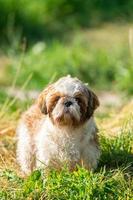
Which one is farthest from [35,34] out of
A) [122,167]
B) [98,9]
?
[122,167]

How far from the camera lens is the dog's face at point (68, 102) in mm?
7879

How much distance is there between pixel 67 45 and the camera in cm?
1642

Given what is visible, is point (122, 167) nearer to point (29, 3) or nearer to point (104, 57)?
point (104, 57)

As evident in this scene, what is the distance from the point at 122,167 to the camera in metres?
8.75

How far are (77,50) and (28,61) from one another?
32.4 inches

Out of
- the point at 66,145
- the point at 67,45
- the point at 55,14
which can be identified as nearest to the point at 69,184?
the point at 66,145

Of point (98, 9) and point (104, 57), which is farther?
point (98, 9)

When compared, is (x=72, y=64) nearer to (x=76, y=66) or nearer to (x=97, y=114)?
(x=76, y=66)

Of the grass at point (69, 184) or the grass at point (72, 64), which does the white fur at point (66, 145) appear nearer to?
the grass at point (69, 184)

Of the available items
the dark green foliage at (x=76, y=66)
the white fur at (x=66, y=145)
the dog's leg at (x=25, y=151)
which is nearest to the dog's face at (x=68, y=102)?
the white fur at (x=66, y=145)

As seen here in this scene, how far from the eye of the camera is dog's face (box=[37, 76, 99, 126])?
7879 millimetres

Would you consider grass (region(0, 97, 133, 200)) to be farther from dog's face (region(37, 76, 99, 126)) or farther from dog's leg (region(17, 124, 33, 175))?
dog's face (region(37, 76, 99, 126))

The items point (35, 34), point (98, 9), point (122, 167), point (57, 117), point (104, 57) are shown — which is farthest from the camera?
point (98, 9)

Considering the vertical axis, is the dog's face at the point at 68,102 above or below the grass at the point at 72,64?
below
